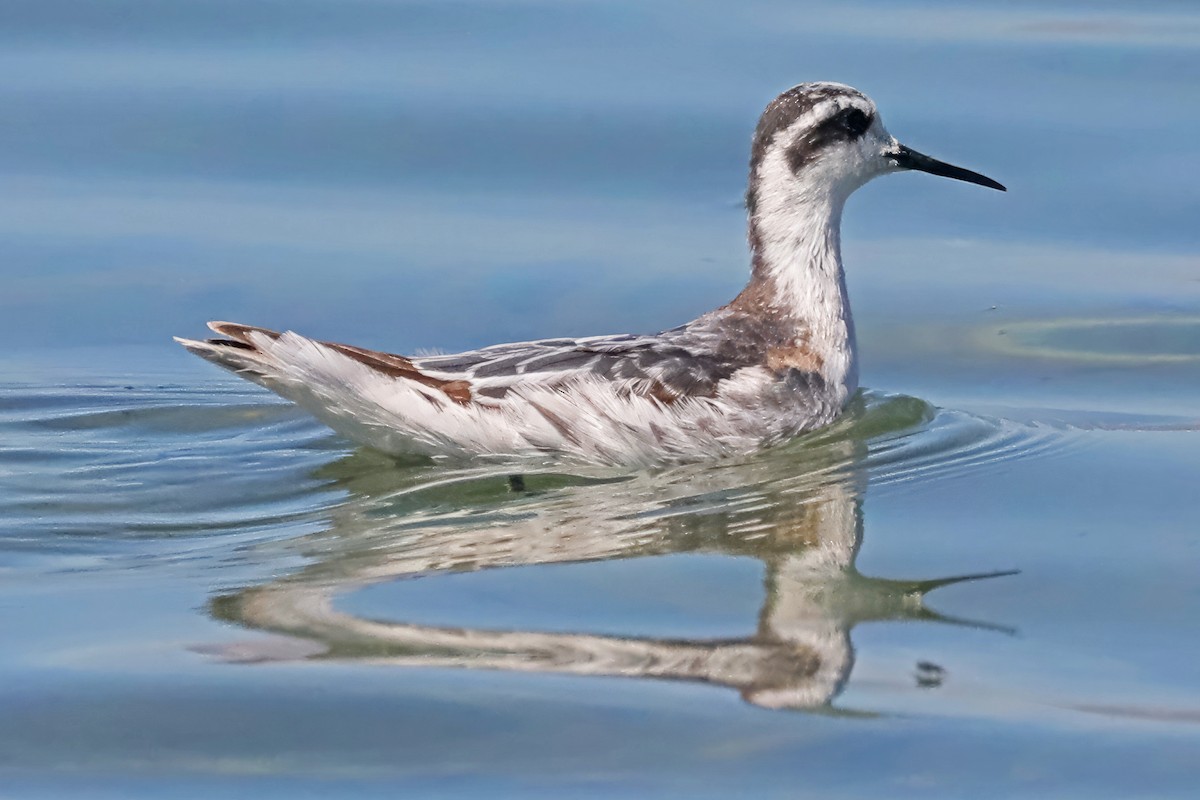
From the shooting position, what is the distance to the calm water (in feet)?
18.6

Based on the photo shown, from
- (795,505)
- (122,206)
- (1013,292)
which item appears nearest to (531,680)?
(795,505)

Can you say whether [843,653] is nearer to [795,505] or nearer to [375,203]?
[795,505]

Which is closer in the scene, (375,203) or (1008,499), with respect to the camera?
(1008,499)

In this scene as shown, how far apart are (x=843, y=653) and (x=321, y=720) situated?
5.40ft

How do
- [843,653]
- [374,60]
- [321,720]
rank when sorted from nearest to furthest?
[321,720]
[843,653]
[374,60]

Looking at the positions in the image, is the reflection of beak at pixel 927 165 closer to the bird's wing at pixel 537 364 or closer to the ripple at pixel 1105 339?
the ripple at pixel 1105 339

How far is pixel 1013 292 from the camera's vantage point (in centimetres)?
1030

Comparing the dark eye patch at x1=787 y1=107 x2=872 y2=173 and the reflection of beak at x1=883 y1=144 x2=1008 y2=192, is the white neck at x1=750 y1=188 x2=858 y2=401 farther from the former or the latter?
the reflection of beak at x1=883 y1=144 x2=1008 y2=192

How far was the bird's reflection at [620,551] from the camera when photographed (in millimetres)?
6145

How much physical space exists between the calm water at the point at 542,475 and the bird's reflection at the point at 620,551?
0.06 feet

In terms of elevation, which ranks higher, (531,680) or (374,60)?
(374,60)

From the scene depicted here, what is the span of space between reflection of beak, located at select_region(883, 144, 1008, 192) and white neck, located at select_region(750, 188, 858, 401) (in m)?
0.37

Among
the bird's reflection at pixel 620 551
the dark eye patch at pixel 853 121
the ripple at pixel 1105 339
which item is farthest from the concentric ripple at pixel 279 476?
the dark eye patch at pixel 853 121

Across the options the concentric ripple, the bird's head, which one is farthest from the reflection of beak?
the concentric ripple
